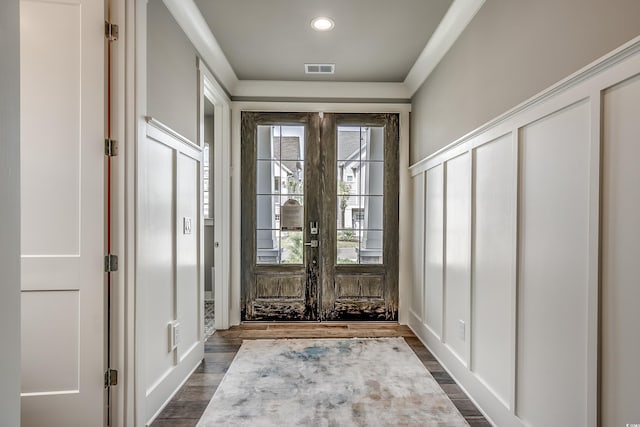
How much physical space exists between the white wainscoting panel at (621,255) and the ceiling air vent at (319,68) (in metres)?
2.50

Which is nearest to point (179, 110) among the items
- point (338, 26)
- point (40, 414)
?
point (338, 26)

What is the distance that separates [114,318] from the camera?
1726 mm

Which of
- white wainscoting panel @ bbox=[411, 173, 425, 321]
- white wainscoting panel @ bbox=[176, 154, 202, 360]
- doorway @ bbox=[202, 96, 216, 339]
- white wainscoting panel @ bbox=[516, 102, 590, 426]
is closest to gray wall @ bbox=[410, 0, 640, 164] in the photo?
white wainscoting panel @ bbox=[516, 102, 590, 426]

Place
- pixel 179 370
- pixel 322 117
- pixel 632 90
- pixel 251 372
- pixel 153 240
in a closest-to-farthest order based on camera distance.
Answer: pixel 632 90
pixel 153 240
pixel 179 370
pixel 251 372
pixel 322 117

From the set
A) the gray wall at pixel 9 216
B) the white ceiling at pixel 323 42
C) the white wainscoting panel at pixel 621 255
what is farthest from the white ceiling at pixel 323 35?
the gray wall at pixel 9 216

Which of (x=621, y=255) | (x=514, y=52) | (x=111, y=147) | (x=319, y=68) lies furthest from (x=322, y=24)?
(x=621, y=255)

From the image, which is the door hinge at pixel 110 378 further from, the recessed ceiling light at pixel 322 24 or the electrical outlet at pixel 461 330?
the recessed ceiling light at pixel 322 24

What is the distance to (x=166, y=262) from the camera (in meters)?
2.13

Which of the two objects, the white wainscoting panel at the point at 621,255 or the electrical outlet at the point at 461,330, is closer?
the white wainscoting panel at the point at 621,255

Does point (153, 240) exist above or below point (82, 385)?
above

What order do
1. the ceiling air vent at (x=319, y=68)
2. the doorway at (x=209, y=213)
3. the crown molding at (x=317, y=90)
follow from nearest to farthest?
the ceiling air vent at (x=319, y=68) < the crown molding at (x=317, y=90) < the doorway at (x=209, y=213)

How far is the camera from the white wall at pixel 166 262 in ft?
6.07

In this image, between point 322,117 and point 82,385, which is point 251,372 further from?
point 322,117

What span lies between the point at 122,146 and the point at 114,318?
0.88m
